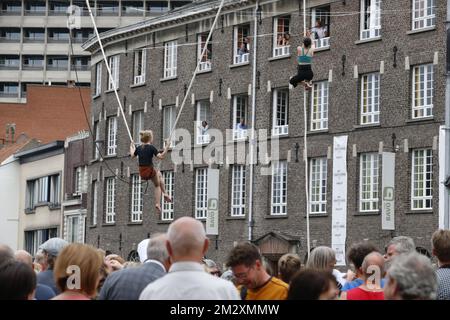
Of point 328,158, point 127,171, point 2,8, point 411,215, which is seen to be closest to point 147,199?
point 127,171

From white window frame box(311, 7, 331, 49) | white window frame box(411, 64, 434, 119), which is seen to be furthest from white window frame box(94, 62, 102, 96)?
white window frame box(411, 64, 434, 119)

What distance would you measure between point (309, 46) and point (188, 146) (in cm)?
2796

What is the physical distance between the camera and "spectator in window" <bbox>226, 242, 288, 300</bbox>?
12.0 metres

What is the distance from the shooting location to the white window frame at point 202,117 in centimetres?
5563

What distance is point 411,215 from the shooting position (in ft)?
144

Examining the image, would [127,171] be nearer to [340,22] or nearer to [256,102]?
[256,102]

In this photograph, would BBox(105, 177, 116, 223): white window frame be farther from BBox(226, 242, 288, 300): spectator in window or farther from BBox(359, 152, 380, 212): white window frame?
BBox(226, 242, 288, 300): spectator in window

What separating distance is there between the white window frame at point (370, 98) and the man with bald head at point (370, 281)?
34.0m

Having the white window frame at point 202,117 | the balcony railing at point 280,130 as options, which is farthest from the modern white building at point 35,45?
the balcony railing at point 280,130

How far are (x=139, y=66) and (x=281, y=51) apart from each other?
11294 mm

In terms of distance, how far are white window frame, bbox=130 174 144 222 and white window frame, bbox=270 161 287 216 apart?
33.9 ft

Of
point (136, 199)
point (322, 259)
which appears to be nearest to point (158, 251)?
point (322, 259)

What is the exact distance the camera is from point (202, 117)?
56375 mm

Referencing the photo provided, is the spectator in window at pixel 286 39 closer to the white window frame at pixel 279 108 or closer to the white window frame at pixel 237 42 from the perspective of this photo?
the white window frame at pixel 279 108
